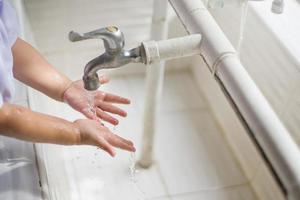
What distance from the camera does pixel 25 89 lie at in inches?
33.8

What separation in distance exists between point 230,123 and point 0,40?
0.82 m

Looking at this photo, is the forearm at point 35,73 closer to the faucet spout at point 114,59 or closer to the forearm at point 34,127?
the forearm at point 34,127

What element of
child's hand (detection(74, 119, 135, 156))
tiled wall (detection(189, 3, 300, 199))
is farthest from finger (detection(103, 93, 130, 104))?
tiled wall (detection(189, 3, 300, 199))

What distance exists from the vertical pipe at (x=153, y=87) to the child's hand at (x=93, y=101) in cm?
17

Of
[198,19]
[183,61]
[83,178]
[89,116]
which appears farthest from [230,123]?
[198,19]

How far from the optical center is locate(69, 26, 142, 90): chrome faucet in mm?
566

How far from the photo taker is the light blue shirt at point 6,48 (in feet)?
2.18

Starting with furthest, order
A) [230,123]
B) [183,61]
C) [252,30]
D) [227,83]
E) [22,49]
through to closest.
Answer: [183,61]
[230,123]
[252,30]
[22,49]
[227,83]

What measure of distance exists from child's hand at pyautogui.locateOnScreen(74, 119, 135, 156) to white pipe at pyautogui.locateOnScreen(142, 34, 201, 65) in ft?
0.62

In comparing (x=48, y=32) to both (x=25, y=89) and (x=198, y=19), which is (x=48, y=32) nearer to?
(x=25, y=89)

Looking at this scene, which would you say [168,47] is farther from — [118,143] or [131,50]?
[118,143]

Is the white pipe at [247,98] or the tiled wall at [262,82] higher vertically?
the white pipe at [247,98]

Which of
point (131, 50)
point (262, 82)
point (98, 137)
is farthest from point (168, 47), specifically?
point (262, 82)

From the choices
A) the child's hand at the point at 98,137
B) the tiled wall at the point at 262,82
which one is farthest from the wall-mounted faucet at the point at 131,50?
the tiled wall at the point at 262,82
